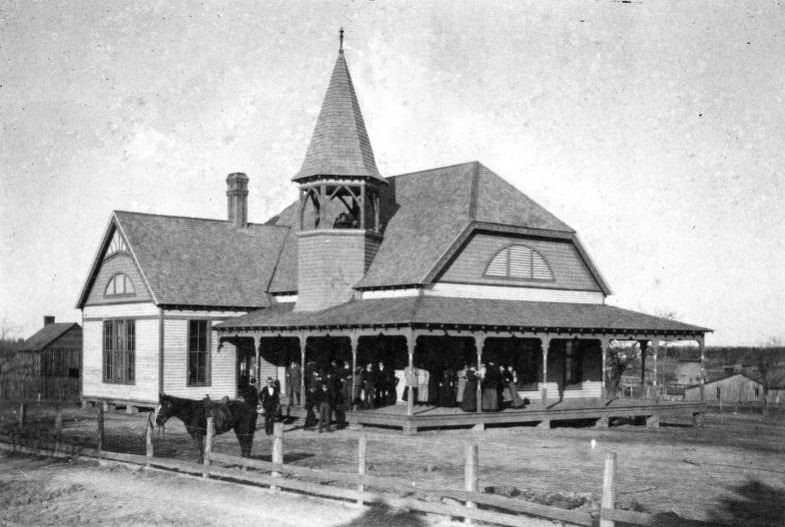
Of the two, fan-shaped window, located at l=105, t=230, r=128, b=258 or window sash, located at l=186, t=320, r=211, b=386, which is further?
fan-shaped window, located at l=105, t=230, r=128, b=258

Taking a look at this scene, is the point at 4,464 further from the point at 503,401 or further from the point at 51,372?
the point at 51,372

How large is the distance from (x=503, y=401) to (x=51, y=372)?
32229 mm

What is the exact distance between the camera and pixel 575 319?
30.0m

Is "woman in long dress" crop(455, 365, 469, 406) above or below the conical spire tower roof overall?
below

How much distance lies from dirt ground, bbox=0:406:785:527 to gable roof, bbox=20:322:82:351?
24.9m

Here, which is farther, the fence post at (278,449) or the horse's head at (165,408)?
the horse's head at (165,408)

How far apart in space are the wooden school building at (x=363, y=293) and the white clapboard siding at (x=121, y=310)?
3.2 inches

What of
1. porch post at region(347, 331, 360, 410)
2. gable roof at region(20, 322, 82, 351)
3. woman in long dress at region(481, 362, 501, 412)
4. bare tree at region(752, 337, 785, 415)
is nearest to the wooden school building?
porch post at region(347, 331, 360, 410)

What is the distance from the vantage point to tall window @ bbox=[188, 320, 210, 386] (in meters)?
33.2

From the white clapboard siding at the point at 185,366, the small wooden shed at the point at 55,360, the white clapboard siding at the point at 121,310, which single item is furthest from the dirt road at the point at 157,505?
the small wooden shed at the point at 55,360

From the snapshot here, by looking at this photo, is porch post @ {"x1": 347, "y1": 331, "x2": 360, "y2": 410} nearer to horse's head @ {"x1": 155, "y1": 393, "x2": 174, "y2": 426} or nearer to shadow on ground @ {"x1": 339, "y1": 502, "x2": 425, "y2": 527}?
horse's head @ {"x1": 155, "y1": 393, "x2": 174, "y2": 426}

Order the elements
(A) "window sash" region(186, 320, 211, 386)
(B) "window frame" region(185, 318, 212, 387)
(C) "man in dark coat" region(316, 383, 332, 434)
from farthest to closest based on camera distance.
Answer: (A) "window sash" region(186, 320, 211, 386) → (B) "window frame" region(185, 318, 212, 387) → (C) "man in dark coat" region(316, 383, 332, 434)

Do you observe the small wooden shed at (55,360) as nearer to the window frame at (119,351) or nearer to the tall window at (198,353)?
the window frame at (119,351)

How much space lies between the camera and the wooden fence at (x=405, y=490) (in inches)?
439
